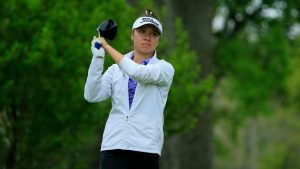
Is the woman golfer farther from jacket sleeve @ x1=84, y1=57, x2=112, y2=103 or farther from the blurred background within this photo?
the blurred background

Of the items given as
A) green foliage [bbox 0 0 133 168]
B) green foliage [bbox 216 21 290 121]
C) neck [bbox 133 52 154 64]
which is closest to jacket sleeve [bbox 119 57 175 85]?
neck [bbox 133 52 154 64]

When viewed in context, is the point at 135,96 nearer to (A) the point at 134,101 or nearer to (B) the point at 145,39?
(A) the point at 134,101

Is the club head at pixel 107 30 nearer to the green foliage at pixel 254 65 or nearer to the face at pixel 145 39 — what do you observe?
the face at pixel 145 39

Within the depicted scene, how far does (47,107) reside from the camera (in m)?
11.4

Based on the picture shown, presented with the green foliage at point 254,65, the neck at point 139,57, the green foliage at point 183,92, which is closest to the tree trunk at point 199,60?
the green foliage at point 183,92

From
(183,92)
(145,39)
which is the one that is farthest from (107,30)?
(183,92)

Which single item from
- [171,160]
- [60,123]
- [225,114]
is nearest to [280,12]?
[225,114]

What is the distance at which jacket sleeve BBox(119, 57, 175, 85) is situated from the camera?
539 centimetres

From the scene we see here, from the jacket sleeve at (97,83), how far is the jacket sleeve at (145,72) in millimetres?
145

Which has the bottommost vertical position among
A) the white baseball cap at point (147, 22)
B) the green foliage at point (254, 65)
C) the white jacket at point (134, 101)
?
the white jacket at point (134, 101)

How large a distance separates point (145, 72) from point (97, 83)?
33cm

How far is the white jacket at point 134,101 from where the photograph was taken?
17.8 ft

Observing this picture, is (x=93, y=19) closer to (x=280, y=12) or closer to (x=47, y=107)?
(x=47, y=107)

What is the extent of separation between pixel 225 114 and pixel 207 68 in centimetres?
1060
